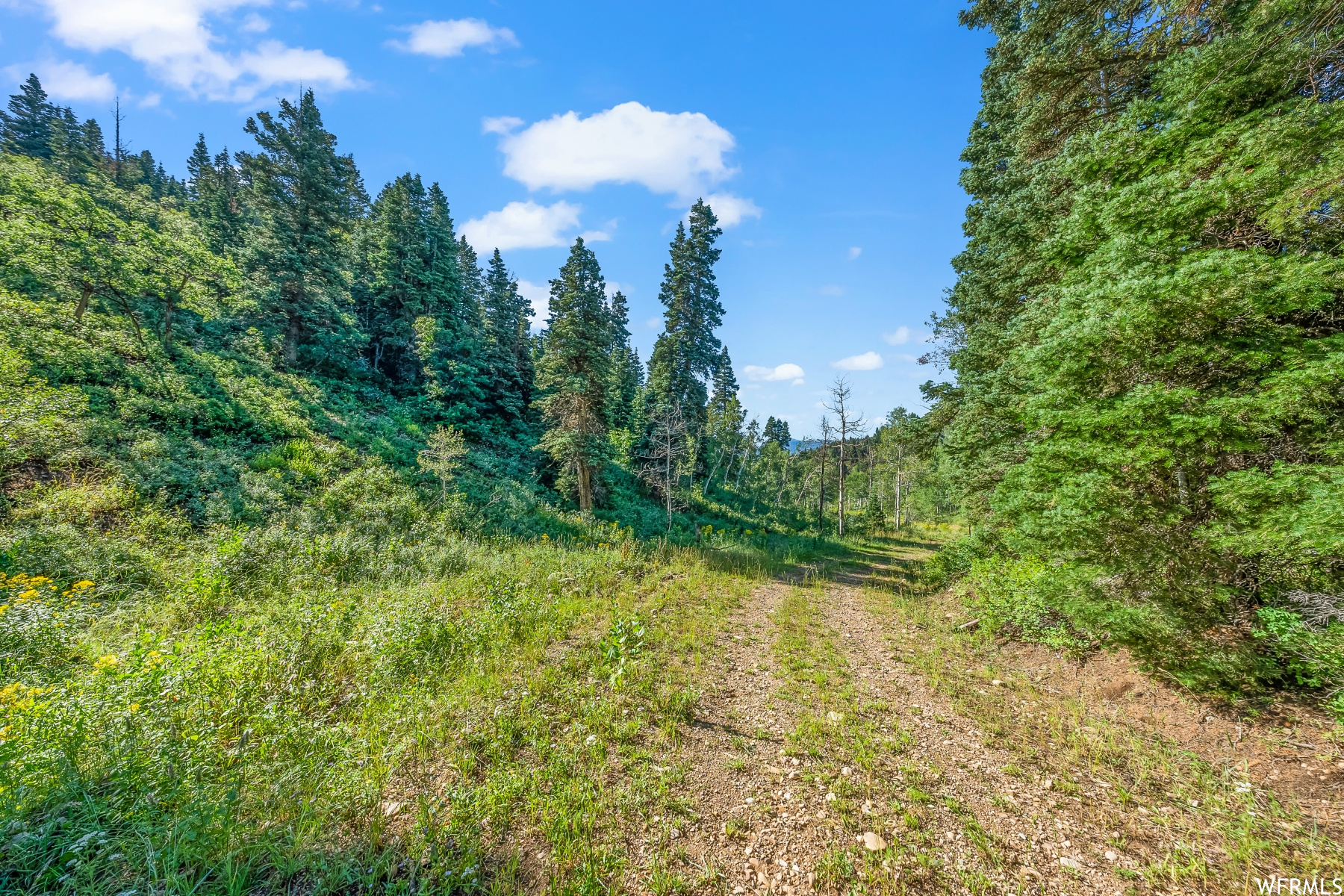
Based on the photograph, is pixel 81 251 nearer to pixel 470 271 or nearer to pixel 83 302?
pixel 83 302

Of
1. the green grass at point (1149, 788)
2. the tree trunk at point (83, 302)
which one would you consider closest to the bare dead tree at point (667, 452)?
the green grass at point (1149, 788)

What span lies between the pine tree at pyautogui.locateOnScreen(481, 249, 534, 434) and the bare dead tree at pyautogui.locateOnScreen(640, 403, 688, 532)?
8181mm

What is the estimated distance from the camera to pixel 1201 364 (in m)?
5.06

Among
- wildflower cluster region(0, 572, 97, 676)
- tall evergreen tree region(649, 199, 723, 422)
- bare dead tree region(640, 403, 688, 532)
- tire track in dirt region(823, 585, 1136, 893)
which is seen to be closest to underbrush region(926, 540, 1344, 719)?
A: tire track in dirt region(823, 585, 1136, 893)

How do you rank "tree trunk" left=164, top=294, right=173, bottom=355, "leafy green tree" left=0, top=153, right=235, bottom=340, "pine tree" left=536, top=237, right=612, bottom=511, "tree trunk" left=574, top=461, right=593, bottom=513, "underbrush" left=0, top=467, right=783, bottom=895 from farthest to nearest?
1. "tree trunk" left=574, top=461, right=593, bottom=513
2. "pine tree" left=536, top=237, right=612, bottom=511
3. "tree trunk" left=164, top=294, right=173, bottom=355
4. "leafy green tree" left=0, top=153, right=235, bottom=340
5. "underbrush" left=0, top=467, right=783, bottom=895

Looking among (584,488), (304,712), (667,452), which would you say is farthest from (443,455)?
(304,712)

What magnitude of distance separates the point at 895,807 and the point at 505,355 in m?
27.0

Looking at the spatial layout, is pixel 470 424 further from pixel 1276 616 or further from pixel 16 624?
pixel 1276 616

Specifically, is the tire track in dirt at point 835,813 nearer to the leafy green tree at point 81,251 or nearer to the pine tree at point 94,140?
the leafy green tree at point 81,251

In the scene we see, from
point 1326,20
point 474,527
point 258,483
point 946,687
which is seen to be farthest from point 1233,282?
point 258,483

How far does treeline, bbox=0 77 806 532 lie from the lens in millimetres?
11383

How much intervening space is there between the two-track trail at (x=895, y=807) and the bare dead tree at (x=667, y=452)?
44.8 ft

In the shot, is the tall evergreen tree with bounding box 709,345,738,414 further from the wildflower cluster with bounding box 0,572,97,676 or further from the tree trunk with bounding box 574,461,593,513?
the wildflower cluster with bounding box 0,572,97,676

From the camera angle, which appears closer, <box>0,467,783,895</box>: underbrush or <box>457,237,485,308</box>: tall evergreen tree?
<box>0,467,783,895</box>: underbrush
